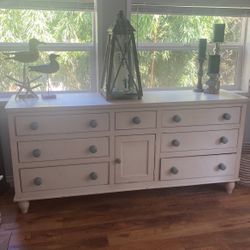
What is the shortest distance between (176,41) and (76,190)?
1572 mm

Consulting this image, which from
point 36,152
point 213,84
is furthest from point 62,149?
point 213,84

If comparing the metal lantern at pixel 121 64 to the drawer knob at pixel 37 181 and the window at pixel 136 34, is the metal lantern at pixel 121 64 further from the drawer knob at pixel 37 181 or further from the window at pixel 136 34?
the drawer knob at pixel 37 181

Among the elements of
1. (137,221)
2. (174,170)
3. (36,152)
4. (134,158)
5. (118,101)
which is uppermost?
(118,101)

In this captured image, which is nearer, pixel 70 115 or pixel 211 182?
pixel 70 115

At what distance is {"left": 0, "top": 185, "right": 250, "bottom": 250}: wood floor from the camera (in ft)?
6.11

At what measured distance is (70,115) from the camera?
79.8 inches

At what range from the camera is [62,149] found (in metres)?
2.08

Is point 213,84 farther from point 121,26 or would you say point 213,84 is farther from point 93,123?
point 93,123

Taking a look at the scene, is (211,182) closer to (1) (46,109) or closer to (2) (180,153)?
(2) (180,153)

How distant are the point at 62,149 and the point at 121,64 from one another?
76 centimetres

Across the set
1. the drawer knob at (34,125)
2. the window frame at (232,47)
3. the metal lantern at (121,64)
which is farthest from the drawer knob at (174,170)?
the drawer knob at (34,125)

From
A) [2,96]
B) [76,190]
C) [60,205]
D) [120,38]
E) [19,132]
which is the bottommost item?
[60,205]

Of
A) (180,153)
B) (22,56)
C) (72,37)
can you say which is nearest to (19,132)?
(22,56)

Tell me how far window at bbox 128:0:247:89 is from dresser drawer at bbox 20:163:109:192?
976mm
